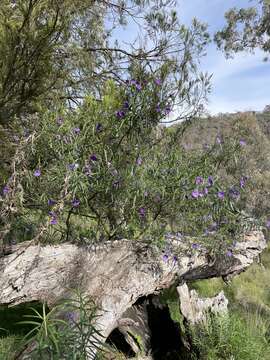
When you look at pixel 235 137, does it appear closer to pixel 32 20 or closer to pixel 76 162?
pixel 76 162

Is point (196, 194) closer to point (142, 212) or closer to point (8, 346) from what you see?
point (142, 212)

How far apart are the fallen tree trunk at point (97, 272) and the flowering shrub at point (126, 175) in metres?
0.17

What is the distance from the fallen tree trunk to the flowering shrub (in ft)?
0.57

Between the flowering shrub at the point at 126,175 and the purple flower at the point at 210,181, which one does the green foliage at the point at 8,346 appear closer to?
the flowering shrub at the point at 126,175

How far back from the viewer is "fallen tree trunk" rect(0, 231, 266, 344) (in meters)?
2.69

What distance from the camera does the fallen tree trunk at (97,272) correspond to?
269cm

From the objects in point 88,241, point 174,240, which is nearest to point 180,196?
point 174,240

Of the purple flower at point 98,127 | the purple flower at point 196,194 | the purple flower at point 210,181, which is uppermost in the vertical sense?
the purple flower at point 98,127

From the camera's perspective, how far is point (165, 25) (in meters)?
4.32

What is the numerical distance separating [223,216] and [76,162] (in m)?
1.28

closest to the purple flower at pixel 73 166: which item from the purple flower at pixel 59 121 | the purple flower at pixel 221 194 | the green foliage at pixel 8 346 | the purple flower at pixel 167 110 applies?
the purple flower at pixel 59 121

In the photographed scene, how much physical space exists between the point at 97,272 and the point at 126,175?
74cm

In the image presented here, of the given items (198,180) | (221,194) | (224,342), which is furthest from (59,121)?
(224,342)

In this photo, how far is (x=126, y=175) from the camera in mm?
2910
